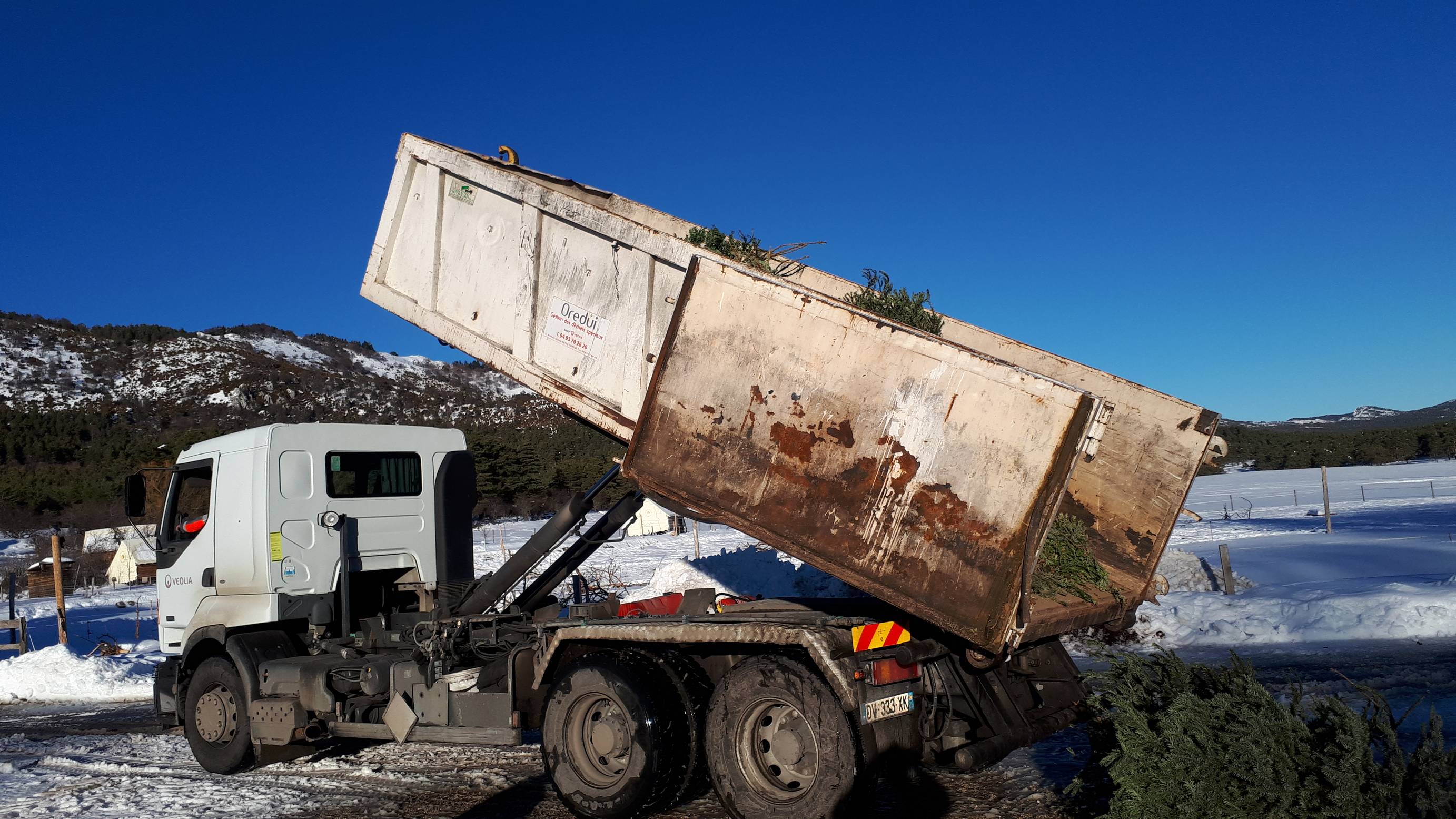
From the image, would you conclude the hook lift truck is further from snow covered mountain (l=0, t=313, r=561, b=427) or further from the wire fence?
snow covered mountain (l=0, t=313, r=561, b=427)

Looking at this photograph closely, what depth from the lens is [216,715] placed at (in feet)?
25.4

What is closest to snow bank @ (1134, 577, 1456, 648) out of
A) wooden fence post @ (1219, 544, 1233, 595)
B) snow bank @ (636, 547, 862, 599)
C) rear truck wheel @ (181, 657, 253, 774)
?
wooden fence post @ (1219, 544, 1233, 595)

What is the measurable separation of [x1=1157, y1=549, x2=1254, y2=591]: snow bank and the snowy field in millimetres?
29

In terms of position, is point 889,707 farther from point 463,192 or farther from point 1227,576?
point 1227,576

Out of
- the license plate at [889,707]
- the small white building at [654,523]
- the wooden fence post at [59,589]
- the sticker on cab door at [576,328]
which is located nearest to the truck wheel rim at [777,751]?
the license plate at [889,707]

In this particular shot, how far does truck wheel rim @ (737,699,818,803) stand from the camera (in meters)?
4.96

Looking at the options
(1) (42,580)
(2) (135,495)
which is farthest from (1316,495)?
(1) (42,580)

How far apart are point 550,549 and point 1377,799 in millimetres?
5274

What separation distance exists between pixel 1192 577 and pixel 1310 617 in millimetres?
3683

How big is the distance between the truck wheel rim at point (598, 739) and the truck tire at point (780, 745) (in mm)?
571

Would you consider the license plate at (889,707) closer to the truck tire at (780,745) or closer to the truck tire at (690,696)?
the truck tire at (780,745)

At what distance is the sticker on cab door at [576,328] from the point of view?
21.2 ft

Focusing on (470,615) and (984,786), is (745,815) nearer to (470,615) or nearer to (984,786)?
(984,786)

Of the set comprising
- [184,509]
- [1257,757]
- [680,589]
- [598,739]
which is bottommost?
[680,589]
